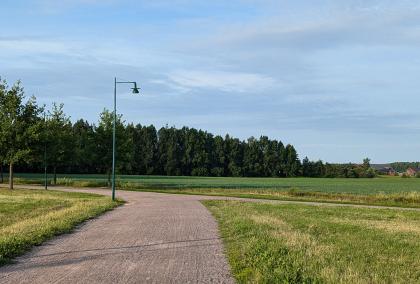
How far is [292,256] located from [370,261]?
1612 mm

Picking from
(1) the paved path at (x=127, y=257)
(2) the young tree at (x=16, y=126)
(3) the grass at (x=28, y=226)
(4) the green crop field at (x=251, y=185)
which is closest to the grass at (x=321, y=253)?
(1) the paved path at (x=127, y=257)

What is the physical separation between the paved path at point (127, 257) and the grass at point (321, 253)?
55 cm

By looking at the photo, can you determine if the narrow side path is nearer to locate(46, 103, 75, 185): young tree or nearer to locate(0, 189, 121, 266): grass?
locate(0, 189, 121, 266): grass

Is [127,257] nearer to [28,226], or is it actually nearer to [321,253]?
[321,253]

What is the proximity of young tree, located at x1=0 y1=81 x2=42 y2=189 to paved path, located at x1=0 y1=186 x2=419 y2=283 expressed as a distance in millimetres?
25231

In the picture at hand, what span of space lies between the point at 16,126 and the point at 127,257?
3196cm

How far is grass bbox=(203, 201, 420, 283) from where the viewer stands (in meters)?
8.20

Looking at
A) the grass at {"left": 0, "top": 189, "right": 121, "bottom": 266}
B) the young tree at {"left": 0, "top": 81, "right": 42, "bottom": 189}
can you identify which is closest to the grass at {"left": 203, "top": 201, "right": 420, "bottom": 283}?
the grass at {"left": 0, "top": 189, "right": 121, "bottom": 266}

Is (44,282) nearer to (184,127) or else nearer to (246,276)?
(246,276)

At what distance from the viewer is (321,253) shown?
35.0ft

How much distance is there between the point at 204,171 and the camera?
134 m

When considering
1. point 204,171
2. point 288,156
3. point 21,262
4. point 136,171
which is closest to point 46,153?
point 21,262

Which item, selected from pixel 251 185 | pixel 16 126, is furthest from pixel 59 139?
pixel 251 185

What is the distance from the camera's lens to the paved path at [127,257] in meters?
8.24
